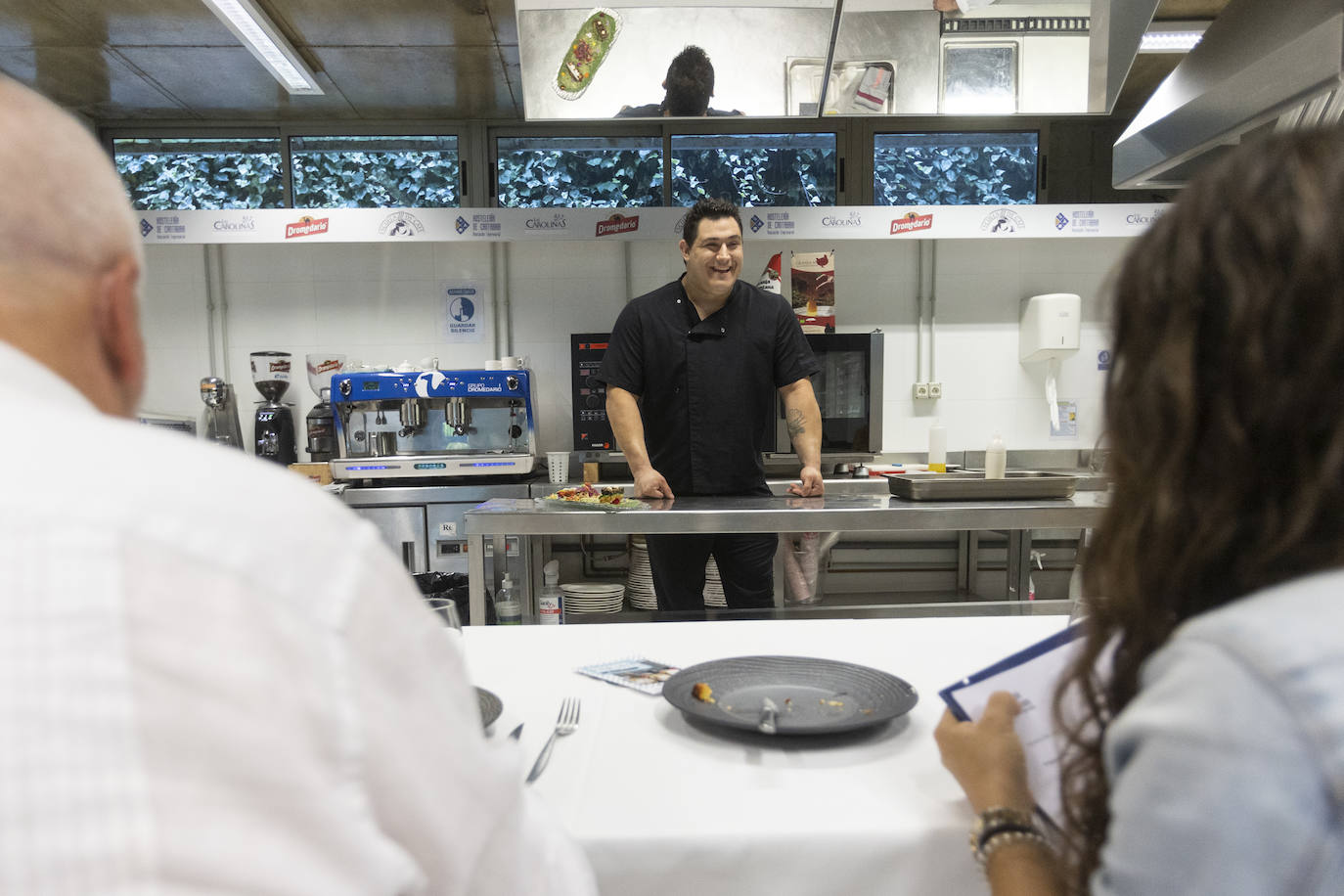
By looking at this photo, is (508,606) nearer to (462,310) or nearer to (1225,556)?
(462,310)

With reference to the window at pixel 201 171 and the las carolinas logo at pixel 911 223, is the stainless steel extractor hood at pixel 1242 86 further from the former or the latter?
the window at pixel 201 171

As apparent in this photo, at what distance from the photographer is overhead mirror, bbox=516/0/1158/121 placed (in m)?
2.36

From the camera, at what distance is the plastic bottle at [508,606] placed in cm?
321

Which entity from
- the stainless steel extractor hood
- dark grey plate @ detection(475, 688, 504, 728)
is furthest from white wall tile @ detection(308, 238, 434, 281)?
dark grey plate @ detection(475, 688, 504, 728)

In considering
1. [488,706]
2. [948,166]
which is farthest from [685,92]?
[948,166]

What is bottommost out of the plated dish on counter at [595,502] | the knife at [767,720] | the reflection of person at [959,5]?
the plated dish on counter at [595,502]

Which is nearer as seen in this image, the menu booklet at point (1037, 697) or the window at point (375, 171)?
the menu booklet at point (1037, 697)

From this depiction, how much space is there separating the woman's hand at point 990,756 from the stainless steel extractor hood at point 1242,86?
771 mm

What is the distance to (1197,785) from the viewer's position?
19.2 inches

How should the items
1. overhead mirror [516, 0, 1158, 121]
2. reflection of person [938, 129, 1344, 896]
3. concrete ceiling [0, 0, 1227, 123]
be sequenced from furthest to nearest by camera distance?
concrete ceiling [0, 0, 1227, 123]
overhead mirror [516, 0, 1158, 121]
reflection of person [938, 129, 1344, 896]

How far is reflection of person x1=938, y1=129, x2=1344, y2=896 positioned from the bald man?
1.43 feet

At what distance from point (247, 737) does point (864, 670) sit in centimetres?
90

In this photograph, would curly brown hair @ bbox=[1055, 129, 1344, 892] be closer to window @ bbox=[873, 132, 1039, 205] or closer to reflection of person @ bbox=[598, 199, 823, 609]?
reflection of person @ bbox=[598, 199, 823, 609]

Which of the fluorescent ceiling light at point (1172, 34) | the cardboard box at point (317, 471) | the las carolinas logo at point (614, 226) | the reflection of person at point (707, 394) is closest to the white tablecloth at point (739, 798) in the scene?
the fluorescent ceiling light at point (1172, 34)
